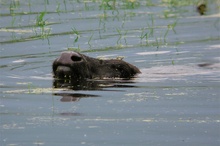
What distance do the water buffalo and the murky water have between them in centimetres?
20

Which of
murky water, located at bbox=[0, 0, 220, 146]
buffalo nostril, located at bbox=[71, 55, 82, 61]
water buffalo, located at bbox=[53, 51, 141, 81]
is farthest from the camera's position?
buffalo nostril, located at bbox=[71, 55, 82, 61]

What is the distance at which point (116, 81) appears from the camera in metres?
12.7

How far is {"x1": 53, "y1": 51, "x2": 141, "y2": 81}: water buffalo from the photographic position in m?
11.8

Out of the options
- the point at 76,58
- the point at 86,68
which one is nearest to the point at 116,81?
the point at 86,68

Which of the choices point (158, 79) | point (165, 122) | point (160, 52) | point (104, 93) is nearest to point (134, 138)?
point (165, 122)

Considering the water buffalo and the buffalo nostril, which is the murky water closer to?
the water buffalo

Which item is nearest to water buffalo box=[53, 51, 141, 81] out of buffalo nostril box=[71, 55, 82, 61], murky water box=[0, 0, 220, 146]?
buffalo nostril box=[71, 55, 82, 61]

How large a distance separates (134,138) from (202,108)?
2.01 meters

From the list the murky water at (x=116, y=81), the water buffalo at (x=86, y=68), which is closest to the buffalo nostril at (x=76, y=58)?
the water buffalo at (x=86, y=68)

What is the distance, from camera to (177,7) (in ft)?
74.9

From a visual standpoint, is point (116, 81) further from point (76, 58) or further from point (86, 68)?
point (76, 58)

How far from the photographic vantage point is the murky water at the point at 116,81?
29.4 feet

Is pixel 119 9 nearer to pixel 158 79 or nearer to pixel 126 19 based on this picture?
pixel 126 19

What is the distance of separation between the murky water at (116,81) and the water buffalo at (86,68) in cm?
20
